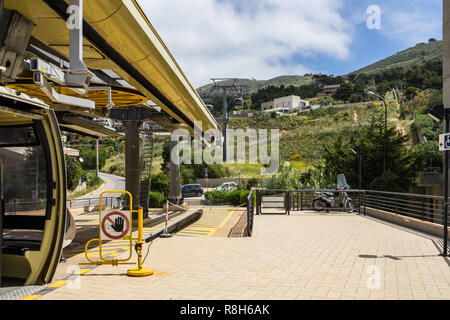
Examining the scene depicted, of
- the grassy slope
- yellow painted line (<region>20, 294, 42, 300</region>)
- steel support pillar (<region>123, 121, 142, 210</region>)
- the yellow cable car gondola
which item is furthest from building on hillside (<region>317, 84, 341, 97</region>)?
yellow painted line (<region>20, 294, 42, 300</region>)

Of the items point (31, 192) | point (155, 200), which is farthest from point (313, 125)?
point (31, 192)

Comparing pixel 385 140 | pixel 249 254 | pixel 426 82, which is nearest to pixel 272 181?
pixel 385 140

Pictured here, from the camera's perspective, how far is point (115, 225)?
746 centimetres

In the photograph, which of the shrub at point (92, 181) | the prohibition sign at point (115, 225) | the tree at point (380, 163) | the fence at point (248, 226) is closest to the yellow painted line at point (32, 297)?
the prohibition sign at point (115, 225)

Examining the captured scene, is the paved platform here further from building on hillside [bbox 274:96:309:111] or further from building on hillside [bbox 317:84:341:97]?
building on hillside [bbox 317:84:341:97]

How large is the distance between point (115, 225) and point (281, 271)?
3.14m

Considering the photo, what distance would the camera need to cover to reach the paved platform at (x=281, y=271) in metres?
5.78

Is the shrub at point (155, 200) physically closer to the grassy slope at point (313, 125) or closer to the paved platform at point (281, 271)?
the paved platform at point (281, 271)

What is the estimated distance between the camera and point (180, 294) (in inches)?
225

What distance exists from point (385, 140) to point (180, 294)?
22.9m

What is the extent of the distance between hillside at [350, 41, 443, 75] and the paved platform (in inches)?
6318

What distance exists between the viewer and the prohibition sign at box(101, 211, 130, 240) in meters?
7.43

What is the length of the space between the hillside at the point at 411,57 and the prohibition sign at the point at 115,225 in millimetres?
164509

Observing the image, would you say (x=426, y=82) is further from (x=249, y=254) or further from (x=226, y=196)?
(x=249, y=254)
